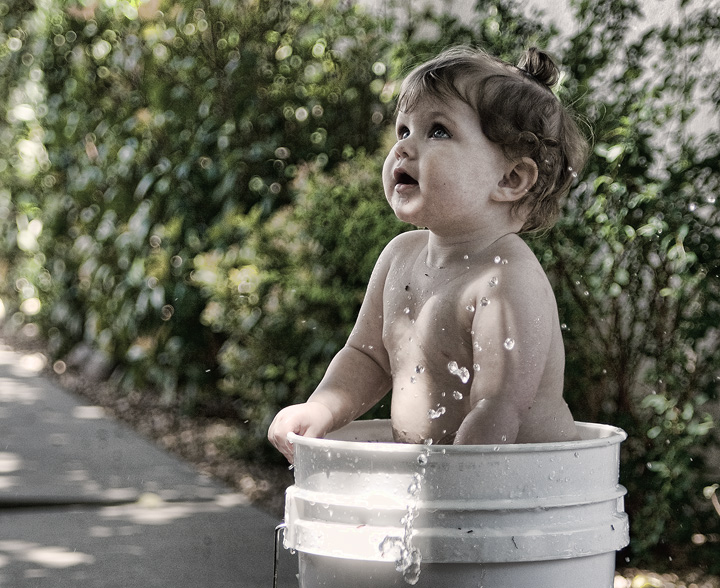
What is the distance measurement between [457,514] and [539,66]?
881 mm

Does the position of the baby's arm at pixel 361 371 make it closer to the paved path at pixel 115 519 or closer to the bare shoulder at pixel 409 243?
the bare shoulder at pixel 409 243

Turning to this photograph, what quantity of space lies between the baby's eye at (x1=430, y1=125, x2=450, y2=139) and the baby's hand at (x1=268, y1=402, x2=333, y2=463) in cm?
50

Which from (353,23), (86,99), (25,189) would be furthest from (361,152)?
(25,189)

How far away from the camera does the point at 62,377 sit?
20.2 ft

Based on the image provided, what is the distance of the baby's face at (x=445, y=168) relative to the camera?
5.31ft

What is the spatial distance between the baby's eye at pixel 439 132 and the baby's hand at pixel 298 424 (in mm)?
502

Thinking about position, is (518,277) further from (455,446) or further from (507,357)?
(455,446)

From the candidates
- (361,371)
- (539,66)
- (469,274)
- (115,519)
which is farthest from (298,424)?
(115,519)

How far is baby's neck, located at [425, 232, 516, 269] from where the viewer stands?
1662 millimetres

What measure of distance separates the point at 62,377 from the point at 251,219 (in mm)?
2521

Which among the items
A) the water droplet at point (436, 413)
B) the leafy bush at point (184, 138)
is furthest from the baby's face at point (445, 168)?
the leafy bush at point (184, 138)

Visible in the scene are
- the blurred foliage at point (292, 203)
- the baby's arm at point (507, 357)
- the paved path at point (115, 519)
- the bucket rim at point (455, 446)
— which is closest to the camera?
the bucket rim at point (455, 446)

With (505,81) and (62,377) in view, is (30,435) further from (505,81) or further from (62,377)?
(505,81)

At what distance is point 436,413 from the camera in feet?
5.30
